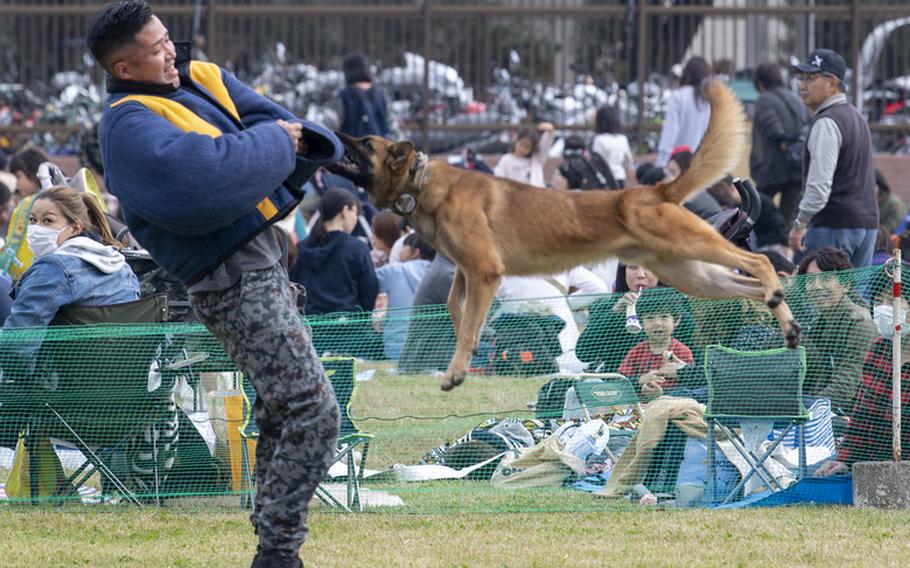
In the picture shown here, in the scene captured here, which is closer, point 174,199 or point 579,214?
Result: point 174,199

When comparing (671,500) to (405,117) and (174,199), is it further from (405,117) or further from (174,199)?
(405,117)

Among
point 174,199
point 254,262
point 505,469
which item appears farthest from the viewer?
point 505,469

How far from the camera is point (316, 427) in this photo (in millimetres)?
4348

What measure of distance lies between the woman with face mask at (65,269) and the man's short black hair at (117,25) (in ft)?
7.51

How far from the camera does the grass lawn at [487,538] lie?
509 centimetres

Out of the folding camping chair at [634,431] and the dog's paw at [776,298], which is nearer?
the dog's paw at [776,298]

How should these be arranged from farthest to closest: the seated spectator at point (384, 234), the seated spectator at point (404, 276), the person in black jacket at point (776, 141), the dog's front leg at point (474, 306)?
the seated spectator at point (384, 234) < the person in black jacket at point (776, 141) < the seated spectator at point (404, 276) < the dog's front leg at point (474, 306)

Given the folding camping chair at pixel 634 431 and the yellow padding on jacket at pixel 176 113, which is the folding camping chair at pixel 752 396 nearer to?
the folding camping chair at pixel 634 431

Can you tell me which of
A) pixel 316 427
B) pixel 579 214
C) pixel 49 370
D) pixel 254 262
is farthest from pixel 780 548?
pixel 49 370

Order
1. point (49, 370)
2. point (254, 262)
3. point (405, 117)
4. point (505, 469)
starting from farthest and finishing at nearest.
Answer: point (405, 117), point (505, 469), point (49, 370), point (254, 262)

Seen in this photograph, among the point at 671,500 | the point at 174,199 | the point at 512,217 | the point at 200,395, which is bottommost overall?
the point at 671,500

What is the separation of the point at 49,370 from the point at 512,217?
2.39 m

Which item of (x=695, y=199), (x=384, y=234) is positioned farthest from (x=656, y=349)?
(x=384, y=234)

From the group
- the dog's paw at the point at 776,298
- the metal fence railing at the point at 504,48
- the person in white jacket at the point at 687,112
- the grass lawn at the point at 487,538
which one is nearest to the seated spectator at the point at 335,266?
A: the person in white jacket at the point at 687,112
